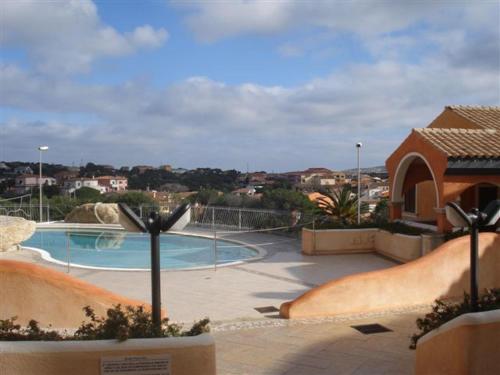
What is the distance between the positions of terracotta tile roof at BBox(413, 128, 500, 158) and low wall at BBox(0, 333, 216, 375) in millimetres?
9589

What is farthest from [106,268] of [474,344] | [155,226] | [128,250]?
[474,344]

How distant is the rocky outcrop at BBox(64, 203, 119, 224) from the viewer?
24.5 m

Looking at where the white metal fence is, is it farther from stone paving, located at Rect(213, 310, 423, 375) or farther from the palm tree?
stone paving, located at Rect(213, 310, 423, 375)

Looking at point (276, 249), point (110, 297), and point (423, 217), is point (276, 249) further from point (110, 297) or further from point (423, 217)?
point (110, 297)

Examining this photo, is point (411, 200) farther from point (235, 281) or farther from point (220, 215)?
point (235, 281)

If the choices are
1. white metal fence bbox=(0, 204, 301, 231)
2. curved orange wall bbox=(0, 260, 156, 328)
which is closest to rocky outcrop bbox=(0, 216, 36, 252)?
white metal fence bbox=(0, 204, 301, 231)

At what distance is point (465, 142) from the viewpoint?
1274 centimetres

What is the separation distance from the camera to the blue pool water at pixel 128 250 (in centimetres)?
1520

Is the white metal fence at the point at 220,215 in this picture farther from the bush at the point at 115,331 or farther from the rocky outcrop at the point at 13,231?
the bush at the point at 115,331

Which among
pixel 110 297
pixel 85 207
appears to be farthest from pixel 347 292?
pixel 85 207

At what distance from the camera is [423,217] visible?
59.1 feet

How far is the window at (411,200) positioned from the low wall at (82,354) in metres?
15.6

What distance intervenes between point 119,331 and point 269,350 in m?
2.74

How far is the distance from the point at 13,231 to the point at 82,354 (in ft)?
44.0
